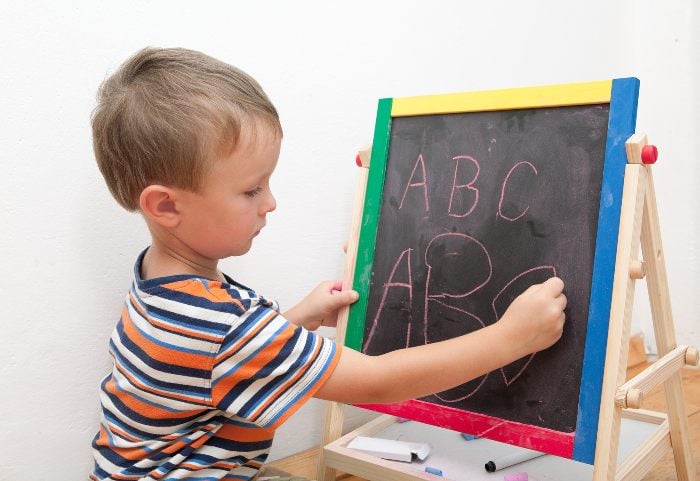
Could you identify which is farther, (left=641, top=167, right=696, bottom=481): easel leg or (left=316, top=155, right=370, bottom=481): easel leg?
(left=316, top=155, right=370, bottom=481): easel leg

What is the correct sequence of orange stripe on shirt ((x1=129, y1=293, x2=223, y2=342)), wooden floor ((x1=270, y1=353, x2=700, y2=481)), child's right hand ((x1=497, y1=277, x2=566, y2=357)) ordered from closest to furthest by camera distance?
orange stripe on shirt ((x1=129, y1=293, x2=223, y2=342))
child's right hand ((x1=497, y1=277, x2=566, y2=357))
wooden floor ((x1=270, y1=353, x2=700, y2=481))

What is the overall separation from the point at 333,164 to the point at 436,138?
0.32 meters

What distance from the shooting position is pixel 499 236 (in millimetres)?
1021

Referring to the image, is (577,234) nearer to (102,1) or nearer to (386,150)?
(386,150)

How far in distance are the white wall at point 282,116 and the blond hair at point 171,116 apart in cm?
17

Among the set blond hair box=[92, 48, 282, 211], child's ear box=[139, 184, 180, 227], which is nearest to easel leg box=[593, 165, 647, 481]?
blond hair box=[92, 48, 282, 211]

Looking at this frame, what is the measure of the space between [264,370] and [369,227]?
1.37 ft

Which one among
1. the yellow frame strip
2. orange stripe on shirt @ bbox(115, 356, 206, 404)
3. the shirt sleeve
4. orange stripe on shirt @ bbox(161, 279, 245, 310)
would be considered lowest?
orange stripe on shirt @ bbox(115, 356, 206, 404)

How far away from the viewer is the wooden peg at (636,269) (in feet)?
2.88

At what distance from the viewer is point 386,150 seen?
1.17 meters

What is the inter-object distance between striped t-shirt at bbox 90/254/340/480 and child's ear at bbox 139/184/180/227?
0.27 feet

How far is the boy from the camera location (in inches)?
32.4

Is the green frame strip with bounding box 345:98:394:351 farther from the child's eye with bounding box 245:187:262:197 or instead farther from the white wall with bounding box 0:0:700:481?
the child's eye with bounding box 245:187:262:197

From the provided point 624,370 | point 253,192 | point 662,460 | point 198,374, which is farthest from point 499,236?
point 662,460
